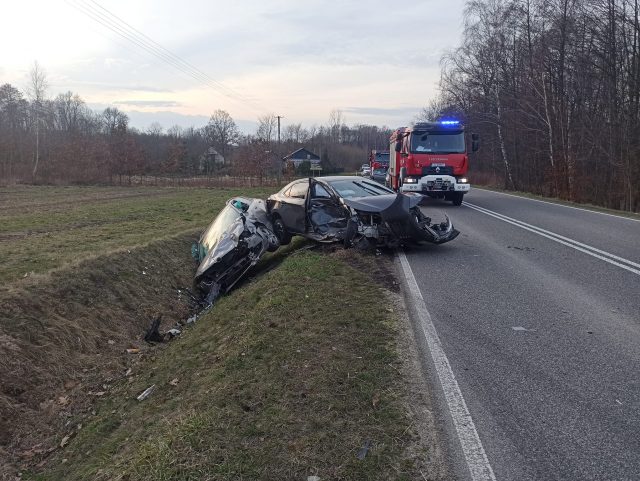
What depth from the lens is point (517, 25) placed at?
33656mm

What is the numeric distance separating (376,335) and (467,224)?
8.65 metres

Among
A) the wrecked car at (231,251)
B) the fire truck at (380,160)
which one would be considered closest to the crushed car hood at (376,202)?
the wrecked car at (231,251)

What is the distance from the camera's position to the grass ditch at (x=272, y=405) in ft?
9.85

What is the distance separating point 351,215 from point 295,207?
163 cm

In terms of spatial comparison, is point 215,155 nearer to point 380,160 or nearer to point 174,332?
point 380,160

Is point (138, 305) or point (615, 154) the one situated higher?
point (615, 154)

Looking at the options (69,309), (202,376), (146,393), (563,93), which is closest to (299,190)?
(69,309)

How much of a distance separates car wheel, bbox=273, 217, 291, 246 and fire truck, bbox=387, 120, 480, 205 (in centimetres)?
705

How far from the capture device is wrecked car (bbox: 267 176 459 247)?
898 centimetres

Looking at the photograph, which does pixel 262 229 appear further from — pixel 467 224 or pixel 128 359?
pixel 467 224

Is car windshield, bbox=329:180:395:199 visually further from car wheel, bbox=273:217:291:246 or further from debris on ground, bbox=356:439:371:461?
debris on ground, bbox=356:439:371:461

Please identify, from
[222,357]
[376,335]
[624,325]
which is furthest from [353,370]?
[624,325]

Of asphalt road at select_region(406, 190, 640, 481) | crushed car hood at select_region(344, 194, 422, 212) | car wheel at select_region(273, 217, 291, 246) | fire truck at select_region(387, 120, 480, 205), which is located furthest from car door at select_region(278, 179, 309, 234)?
fire truck at select_region(387, 120, 480, 205)

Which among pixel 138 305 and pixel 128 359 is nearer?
pixel 128 359
